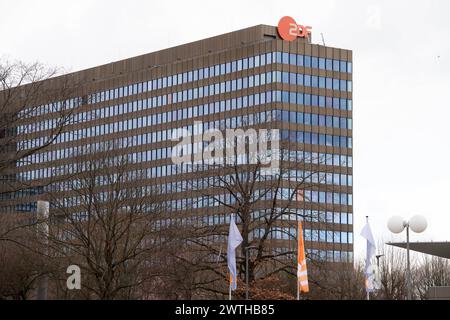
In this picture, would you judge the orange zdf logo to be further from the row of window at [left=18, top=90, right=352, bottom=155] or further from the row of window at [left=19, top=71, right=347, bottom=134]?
the row of window at [left=18, top=90, right=352, bottom=155]

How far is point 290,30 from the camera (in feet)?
542

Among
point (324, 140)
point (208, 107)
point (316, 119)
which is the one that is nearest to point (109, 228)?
point (316, 119)

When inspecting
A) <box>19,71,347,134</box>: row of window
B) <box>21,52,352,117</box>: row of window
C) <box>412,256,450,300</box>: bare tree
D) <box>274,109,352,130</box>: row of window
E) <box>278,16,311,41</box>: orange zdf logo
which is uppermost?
<box>278,16,311,41</box>: orange zdf logo

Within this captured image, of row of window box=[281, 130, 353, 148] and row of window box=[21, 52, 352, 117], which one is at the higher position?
row of window box=[21, 52, 352, 117]

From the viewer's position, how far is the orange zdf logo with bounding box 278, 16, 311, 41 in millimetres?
163875

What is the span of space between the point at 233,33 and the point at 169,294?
11091 cm

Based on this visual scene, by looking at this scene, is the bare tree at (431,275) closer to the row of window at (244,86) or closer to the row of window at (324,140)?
the row of window at (324,140)

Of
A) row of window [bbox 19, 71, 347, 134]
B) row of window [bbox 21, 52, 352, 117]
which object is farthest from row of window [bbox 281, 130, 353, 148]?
row of window [bbox 21, 52, 352, 117]

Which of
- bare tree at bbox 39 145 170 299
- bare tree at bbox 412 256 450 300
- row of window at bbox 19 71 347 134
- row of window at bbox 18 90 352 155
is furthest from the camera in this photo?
row of window at bbox 19 71 347 134

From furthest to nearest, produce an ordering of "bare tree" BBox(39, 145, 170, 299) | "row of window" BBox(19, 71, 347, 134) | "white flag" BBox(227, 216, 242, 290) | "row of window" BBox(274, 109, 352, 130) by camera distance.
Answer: "row of window" BBox(19, 71, 347, 134)
"row of window" BBox(274, 109, 352, 130)
"bare tree" BBox(39, 145, 170, 299)
"white flag" BBox(227, 216, 242, 290)

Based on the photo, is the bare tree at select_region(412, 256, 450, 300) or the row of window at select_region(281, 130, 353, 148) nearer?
the bare tree at select_region(412, 256, 450, 300)

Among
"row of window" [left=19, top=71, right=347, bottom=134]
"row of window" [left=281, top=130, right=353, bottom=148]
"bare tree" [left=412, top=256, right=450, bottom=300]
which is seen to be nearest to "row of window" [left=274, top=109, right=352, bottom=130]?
"row of window" [left=281, top=130, right=353, bottom=148]

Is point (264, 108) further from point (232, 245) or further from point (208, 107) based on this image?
point (232, 245)
